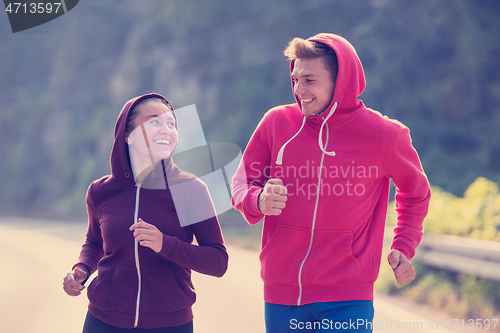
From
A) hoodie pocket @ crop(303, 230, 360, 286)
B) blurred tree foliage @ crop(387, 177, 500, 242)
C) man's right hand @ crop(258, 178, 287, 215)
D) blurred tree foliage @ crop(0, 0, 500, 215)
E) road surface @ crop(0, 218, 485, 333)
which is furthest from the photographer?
blurred tree foliage @ crop(0, 0, 500, 215)

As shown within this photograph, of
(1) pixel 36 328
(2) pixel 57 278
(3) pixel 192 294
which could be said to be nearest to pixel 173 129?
(3) pixel 192 294

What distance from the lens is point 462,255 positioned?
570 centimetres

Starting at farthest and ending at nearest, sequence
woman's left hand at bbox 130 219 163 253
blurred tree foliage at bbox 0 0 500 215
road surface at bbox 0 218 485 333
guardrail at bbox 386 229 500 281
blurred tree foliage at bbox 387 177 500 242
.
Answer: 1. blurred tree foliage at bbox 0 0 500 215
2. blurred tree foliage at bbox 387 177 500 242
3. road surface at bbox 0 218 485 333
4. guardrail at bbox 386 229 500 281
5. woman's left hand at bbox 130 219 163 253

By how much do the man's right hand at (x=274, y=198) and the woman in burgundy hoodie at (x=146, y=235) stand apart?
309 millimetres

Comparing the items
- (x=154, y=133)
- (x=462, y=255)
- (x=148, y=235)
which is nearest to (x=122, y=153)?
(x=154, y=133)

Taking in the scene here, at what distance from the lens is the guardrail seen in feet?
17.0

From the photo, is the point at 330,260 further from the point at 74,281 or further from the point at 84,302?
the point at 84,302

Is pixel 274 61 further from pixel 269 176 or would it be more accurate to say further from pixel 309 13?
pixel 269 176

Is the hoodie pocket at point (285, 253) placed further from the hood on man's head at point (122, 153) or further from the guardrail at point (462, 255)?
the guardrail at point (462, 255)

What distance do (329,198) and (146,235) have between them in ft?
3.25

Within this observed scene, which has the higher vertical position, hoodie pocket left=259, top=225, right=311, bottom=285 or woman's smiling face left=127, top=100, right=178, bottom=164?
woman's smiling face left=127, top=100, right=178, bottom=164

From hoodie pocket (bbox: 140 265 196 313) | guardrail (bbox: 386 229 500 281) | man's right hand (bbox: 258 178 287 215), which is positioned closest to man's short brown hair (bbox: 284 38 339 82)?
man's right hand (bbox: 258 178 287 215)

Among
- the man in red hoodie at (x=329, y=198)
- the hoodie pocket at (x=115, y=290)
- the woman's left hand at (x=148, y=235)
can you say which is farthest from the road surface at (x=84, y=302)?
the woman's left hand at (x=148, y=235)

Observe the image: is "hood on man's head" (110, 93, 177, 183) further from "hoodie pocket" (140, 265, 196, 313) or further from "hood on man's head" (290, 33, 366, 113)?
"hood on man's head" (290, 33, 366, 113)
